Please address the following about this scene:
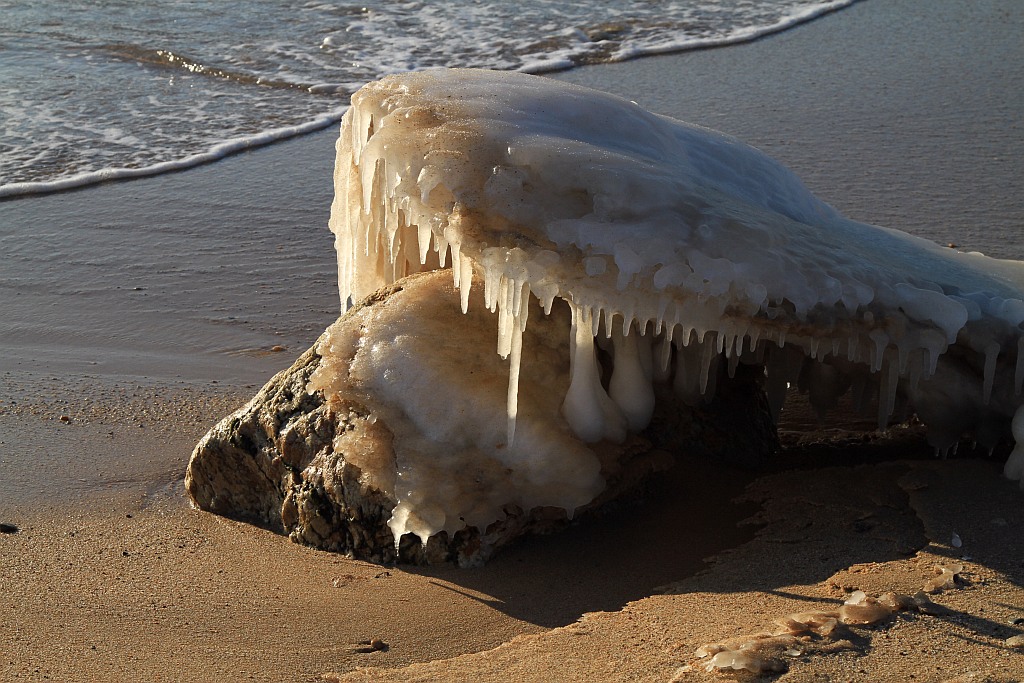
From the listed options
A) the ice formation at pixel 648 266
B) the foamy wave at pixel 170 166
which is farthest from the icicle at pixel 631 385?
the foamy wave at pixel 170 166

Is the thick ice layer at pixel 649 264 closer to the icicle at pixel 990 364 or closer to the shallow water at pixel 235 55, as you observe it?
the icicle at pixel 990 364

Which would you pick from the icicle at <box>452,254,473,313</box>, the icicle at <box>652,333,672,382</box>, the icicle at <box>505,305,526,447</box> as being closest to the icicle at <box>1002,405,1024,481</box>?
the icicle at <box>652,333,672,382</box>

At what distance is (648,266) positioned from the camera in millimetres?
2604

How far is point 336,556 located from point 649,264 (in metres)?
1.18

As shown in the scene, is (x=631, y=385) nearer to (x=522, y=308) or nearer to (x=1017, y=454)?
(x=522, y=308)

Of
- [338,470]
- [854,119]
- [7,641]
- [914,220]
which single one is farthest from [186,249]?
[854,119]

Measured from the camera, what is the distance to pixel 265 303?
4789 mm

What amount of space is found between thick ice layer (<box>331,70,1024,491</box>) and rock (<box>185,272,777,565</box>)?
109mm

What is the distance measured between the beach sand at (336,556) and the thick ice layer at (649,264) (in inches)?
12.0

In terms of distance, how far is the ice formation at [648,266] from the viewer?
2.65m

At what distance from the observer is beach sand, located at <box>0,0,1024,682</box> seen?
7.80 ft

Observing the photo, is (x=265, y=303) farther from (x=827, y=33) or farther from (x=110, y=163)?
(x=827, y=33)

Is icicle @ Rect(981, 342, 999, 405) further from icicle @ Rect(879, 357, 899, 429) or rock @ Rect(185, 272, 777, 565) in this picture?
rock @ Rect(185, 272, 777, 565)

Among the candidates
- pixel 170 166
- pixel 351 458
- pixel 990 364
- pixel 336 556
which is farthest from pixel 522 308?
pixel 170 166
